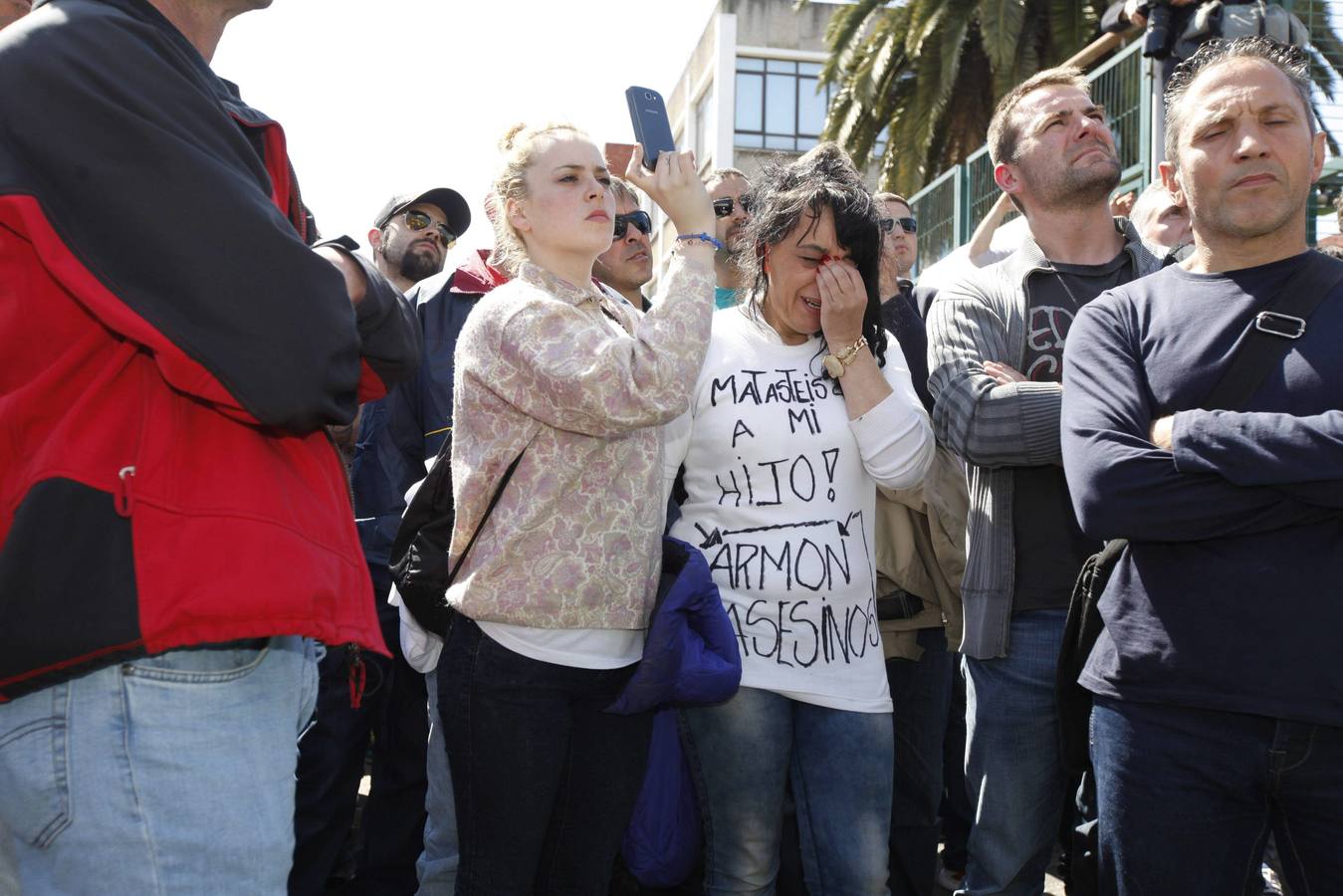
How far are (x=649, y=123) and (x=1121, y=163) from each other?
418 cm

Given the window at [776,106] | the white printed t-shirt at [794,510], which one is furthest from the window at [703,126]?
the white printed t-shirt at [794,510]

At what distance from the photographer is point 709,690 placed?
2.67 m

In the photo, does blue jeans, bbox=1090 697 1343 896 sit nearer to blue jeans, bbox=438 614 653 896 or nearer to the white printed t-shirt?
the white printed t-shirt

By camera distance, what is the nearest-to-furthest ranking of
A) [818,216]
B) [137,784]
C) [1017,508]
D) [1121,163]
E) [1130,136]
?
[137,784], [1017,508], [818,216], [1121,163], [1130,136]

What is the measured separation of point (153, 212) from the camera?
1.47 m

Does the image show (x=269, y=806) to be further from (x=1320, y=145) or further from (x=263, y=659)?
(x=1320, y=145)

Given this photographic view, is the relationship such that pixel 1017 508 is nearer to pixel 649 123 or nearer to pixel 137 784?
pixel 649 123

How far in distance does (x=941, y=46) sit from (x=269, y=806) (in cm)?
1444

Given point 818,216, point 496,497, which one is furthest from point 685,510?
point 818,216

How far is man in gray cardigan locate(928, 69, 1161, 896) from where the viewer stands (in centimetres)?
306

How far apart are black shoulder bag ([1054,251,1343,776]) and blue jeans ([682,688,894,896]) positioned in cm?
46

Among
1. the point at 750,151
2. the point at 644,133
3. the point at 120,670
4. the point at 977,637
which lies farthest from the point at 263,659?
the point at 750,151

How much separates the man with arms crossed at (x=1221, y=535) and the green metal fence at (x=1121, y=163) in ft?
14.5

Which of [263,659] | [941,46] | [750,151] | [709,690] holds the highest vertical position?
[750,151]
